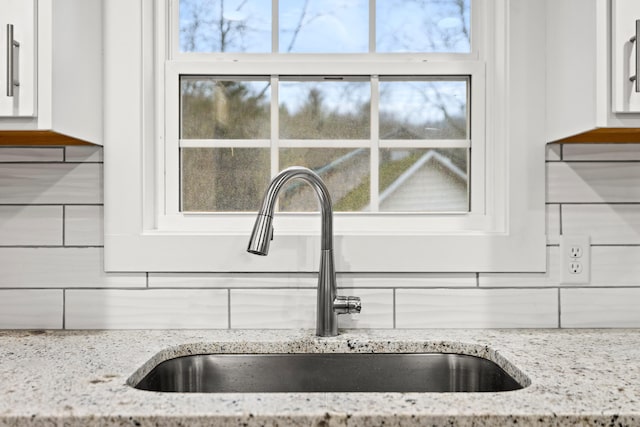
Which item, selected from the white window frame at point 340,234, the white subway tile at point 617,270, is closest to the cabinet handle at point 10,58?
the white window frame at point 340,234

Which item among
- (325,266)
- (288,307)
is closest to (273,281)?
(288,307)

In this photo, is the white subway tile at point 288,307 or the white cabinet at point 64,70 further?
the white subway tile at point 288,307

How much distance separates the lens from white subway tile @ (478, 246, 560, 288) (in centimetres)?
138

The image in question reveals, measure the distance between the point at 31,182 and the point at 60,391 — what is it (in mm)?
681

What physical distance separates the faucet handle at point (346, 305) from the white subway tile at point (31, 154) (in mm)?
781

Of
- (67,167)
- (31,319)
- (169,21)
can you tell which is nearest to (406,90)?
(169,21)

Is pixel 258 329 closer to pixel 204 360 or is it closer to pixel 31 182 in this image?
pixel 204 360

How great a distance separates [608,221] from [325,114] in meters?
0.78

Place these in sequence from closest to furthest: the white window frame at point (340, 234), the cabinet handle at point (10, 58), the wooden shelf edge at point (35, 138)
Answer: the cabinet handle at point (10, 58)
the wooden shelf edge at point (35, 138)
the white window frame at point (340, 234)

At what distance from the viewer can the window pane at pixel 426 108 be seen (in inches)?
59.3

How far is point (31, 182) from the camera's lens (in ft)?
4.58

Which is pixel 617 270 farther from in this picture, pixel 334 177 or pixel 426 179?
pixel 334 177

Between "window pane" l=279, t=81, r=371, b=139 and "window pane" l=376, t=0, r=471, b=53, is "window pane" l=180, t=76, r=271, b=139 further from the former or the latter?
"window pane" l=376, t=0, r=471, b=53

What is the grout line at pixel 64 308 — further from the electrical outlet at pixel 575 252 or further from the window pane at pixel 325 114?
the electrical outlet at pixel 575 252
